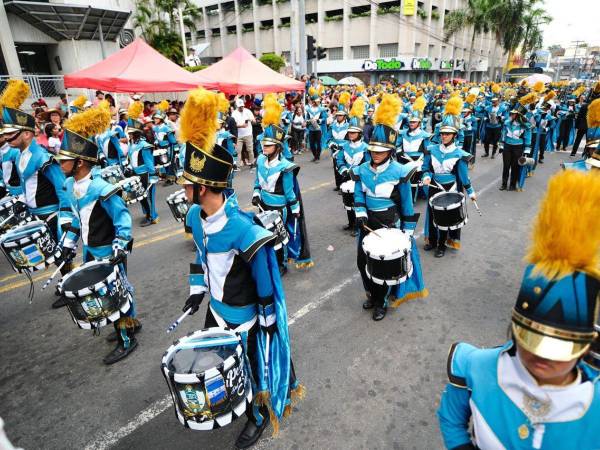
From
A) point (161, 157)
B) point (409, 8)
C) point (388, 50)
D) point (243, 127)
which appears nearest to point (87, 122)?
point (161, 157)

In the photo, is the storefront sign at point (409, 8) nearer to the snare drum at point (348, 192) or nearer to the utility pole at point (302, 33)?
the utility pole at point (302, 33)

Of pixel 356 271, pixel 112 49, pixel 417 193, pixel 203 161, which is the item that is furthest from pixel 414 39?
pixel 203 161

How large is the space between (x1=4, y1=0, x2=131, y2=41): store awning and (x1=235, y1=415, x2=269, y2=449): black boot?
62.4 ft

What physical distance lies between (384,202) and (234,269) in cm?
250

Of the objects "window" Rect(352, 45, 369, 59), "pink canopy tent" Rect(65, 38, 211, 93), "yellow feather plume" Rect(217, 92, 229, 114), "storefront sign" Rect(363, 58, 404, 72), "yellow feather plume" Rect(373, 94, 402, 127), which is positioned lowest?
"yellow feather plume" Rect(373, 94, 402, 127)

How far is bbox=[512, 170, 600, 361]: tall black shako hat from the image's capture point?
136 cm

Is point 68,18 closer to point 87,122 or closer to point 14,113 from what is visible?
point 14,113

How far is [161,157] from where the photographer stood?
11086 mm

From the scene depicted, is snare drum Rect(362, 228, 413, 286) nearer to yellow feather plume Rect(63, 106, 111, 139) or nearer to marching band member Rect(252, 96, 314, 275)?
marching band member Rect(252, 96, 314, 275)

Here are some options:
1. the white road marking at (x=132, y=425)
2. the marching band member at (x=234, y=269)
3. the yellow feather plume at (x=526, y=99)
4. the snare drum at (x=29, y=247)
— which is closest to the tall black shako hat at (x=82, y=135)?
the snare drum at (x=29, y=247)

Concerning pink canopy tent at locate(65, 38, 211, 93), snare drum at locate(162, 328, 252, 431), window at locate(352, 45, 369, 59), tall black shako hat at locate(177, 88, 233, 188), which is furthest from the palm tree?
snare drum at locate(162, 328, 252, 431)

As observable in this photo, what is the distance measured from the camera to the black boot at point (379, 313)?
4797mm

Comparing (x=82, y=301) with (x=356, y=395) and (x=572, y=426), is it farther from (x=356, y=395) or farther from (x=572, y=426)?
(x=572, y=426)

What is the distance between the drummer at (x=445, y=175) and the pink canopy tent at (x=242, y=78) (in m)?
7.85
